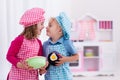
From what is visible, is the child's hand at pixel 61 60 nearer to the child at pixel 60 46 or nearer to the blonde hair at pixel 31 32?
the child at pixel 60 46

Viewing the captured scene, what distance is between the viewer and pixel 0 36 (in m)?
1.31

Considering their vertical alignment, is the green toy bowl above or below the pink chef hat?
below

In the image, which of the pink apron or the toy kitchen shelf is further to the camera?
the toy kitchen shelf

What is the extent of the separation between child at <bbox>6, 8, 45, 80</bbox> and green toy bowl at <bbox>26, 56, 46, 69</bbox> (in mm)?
31

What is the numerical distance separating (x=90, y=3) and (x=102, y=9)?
0.08 metres

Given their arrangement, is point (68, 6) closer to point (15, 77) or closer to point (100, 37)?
point (100, 37)

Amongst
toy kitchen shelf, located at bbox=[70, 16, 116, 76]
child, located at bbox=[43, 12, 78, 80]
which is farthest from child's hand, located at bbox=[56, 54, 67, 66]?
toy kitchen shelf, located at bbox=[70, 16, 116, 76]

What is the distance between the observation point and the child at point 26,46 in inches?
39.0

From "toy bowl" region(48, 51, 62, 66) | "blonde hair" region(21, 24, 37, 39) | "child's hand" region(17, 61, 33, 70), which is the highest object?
"blonde hair" region(21, 24, 37, 39)

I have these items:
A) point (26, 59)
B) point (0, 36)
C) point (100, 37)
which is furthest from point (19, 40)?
point (100, 37)

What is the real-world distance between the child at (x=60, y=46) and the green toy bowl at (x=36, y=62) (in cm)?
7

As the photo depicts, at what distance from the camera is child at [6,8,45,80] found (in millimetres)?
992

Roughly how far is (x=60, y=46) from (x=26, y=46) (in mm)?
138

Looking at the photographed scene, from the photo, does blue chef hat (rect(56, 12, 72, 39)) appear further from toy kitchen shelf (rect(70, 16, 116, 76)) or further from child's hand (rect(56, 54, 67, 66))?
toy kitchen shelf (rect(70, 16, 116, 76))
